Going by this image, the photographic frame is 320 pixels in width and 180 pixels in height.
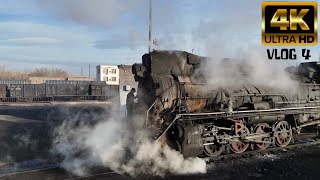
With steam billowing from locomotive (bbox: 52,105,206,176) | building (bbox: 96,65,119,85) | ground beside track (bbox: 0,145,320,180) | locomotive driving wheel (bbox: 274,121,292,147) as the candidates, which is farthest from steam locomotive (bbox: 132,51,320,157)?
building (bbox: 96,65,119,85)

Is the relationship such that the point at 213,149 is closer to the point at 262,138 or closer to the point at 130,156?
the point at 262,138

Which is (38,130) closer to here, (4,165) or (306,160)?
(4,165)

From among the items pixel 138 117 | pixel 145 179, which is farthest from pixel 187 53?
pixel 145 179

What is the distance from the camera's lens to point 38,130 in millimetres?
16328

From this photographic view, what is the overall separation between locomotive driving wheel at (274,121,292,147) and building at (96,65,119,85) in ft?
225

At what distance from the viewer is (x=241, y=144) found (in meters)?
10.8

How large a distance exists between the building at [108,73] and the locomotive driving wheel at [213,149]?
69.6 m

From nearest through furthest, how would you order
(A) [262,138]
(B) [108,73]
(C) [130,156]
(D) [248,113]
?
(C) [130,156]
(D) [248,113]
(A) [262,138]
(B) [108,73]

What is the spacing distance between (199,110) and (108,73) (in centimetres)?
7455

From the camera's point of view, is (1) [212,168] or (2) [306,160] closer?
(1) [212,168]

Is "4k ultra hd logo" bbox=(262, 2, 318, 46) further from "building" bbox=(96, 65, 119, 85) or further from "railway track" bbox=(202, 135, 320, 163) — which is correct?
"building" bbox=(96, 65, 119, 85)

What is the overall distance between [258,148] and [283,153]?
2.59 feet

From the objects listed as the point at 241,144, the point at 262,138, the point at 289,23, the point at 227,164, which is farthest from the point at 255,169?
the point at 289,23

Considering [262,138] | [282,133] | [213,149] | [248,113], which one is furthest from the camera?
[282,133]
